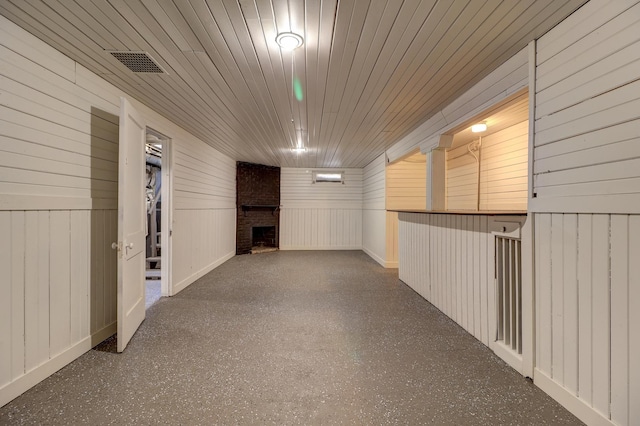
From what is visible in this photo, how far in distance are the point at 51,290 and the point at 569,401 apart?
3.59 meters

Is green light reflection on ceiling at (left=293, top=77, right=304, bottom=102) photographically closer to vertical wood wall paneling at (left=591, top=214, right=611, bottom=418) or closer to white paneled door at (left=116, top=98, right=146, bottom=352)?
white paneled door at (left=116, top=98, right=146, bottom=352)

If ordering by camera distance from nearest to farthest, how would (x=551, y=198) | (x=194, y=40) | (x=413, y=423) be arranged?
(x=413, y=423)
(x=551, y=198)
(x=194, y=40)

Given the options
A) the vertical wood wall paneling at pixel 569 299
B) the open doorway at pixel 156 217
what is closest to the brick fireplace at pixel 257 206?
the open doorway at pixel 156 217

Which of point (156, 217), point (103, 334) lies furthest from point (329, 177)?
point (103, 334)

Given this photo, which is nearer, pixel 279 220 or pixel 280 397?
pixel 280 397

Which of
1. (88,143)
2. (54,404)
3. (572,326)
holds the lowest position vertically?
(54,404)

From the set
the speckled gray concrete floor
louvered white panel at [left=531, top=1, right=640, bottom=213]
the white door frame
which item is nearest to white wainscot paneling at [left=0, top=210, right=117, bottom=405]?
the speckled gray concrete floor

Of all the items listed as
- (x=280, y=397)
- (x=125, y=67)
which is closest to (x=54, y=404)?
(x=280, y=397)

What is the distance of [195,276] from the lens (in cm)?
464

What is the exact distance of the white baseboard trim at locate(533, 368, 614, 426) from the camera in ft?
4.93

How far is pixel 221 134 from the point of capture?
4488 millimetres

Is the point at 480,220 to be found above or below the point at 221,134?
below

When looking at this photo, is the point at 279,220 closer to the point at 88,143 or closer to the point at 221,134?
the point at 221,134

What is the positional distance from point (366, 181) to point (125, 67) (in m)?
6.16
